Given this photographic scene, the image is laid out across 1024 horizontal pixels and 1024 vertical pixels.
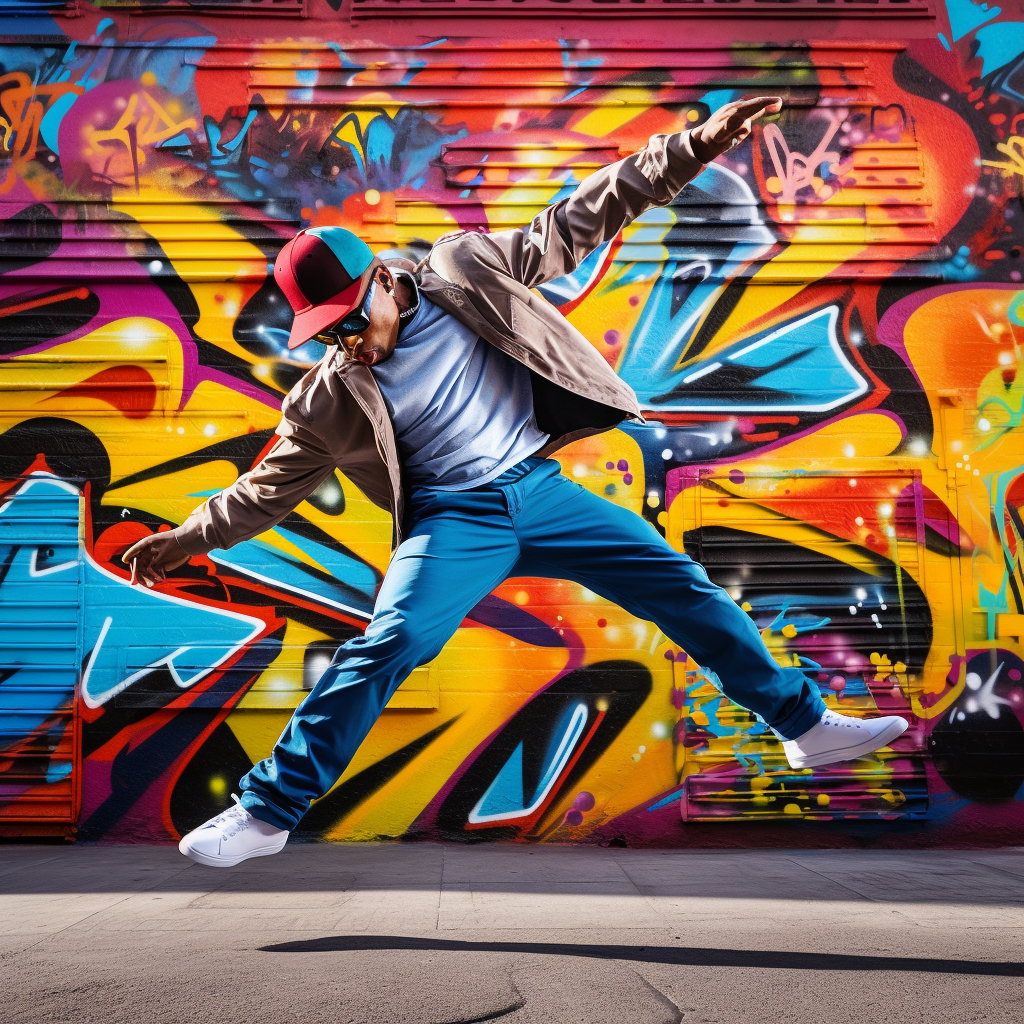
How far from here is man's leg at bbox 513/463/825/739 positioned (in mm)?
3203

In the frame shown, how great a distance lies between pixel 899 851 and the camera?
6.13 m

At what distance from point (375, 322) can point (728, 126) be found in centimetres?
125

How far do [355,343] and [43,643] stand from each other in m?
4.40

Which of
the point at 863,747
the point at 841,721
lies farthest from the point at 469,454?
the point at 863,747

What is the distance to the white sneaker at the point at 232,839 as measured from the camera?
9.38 feet

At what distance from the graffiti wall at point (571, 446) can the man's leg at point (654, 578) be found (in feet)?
10.3

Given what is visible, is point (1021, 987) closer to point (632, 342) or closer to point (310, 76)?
point (632, 342)

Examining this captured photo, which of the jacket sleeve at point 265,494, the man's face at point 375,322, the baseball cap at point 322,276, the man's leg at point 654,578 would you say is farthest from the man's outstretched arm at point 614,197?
the jacket sleeve at point 265,494

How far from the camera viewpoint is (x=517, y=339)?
321 centimetres

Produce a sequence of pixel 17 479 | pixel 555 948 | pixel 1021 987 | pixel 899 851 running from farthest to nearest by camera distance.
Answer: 1. pixel 17 479
2. pixel 899 851
3. pixel 555 948
4. pixel 1021 987

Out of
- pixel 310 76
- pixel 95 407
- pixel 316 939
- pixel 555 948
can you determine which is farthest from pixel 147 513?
pixel 555 948

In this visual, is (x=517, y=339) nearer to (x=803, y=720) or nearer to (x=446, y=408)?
(x=446, y=408)

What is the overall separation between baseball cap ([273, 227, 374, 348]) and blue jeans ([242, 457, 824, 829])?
2.17ft

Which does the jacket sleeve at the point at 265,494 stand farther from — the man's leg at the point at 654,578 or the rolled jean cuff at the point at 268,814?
the rolled jean cuff at the point at 268,814
